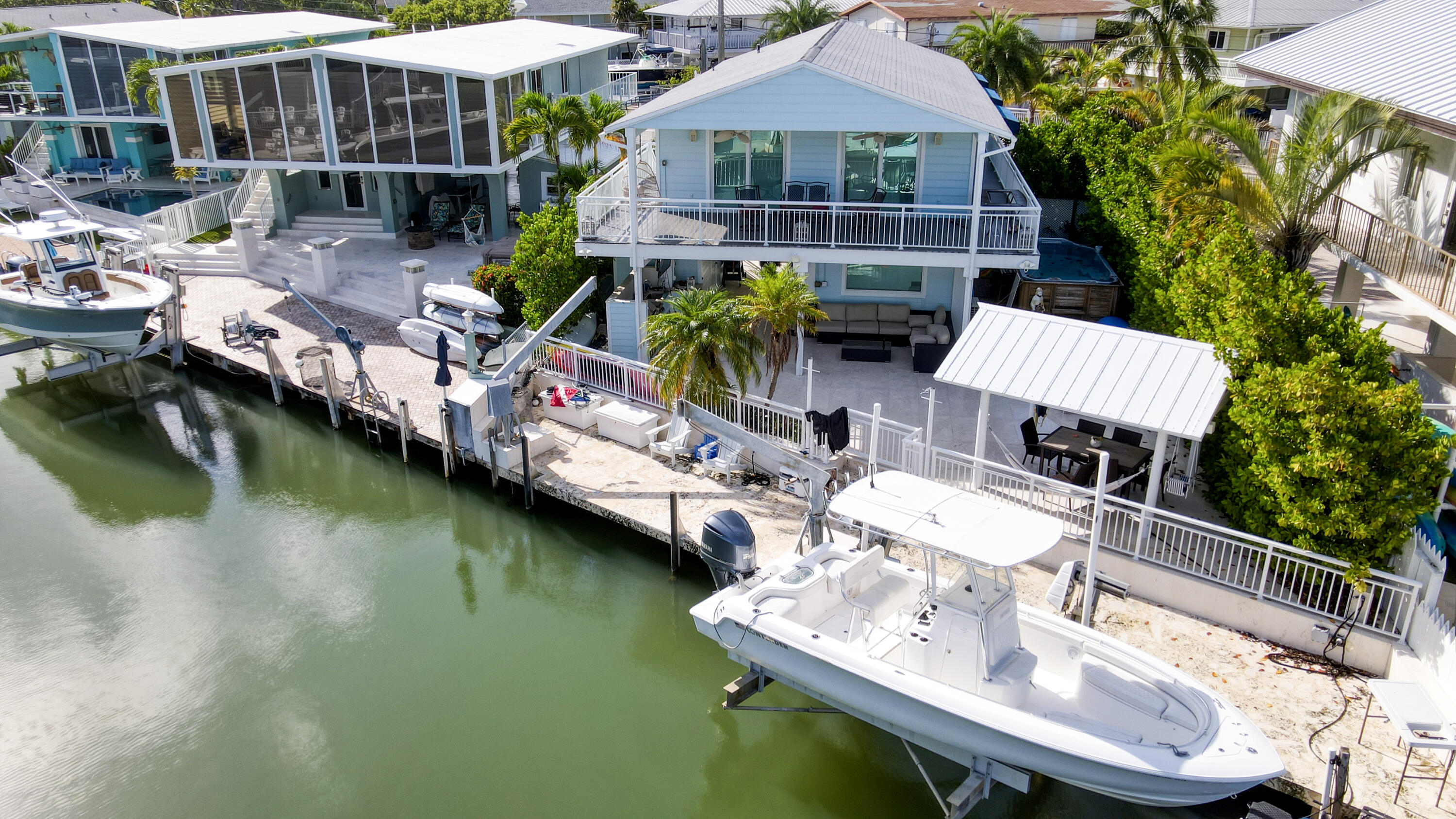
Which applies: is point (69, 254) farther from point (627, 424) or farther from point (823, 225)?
point (823, 225)

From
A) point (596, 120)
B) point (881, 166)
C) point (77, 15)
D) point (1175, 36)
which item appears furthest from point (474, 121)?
point (77, 15)

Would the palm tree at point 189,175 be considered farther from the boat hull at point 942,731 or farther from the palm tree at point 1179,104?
the palm tree at point 1179,104

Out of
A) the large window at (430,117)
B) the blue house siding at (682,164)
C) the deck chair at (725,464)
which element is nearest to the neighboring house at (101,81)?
the large window at (430,117)

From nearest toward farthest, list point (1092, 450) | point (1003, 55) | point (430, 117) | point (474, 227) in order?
point (1092, 450), point (430, 117), point (474, 227), point (1003, 55)

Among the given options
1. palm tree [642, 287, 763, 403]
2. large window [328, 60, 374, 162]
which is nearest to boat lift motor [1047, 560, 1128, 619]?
palm tree [642, 287, 763, 403]

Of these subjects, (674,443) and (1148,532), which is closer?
(1148,532)

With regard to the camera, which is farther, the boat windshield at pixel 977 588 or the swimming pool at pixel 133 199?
the swimming pool at pixel 133 199

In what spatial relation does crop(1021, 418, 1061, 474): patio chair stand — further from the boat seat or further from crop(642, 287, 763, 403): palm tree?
the boat seat
